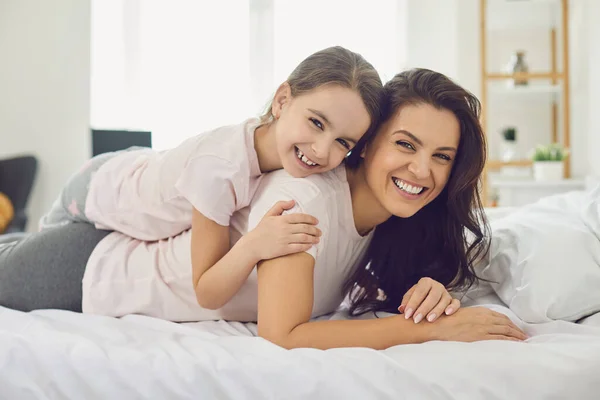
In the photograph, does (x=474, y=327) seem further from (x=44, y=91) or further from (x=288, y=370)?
(x=44, y=91)

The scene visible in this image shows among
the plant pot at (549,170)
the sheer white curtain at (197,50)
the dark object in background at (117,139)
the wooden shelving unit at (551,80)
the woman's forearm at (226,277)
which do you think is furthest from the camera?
the sheer white curtain at (197,50)

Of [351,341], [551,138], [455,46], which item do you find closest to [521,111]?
[551,138]

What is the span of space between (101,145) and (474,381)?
3319 mm

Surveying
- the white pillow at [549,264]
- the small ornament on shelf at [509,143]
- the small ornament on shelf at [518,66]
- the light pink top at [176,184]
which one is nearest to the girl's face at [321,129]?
the light pink top at [176,184]

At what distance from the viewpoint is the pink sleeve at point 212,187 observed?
1.27 metres

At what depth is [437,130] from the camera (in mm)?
1249

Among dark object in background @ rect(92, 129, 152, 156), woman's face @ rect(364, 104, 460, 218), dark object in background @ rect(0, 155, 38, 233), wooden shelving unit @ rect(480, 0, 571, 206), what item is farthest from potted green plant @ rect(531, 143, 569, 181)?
dark object in background @ rect(0, 155, 38, 233)

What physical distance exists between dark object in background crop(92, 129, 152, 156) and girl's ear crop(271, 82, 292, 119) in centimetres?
258

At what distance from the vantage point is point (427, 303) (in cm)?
111

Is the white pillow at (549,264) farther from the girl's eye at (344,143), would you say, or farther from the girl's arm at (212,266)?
the girl's arm at (212,266)

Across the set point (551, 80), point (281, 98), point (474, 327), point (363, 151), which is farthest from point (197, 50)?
point (474, 327)

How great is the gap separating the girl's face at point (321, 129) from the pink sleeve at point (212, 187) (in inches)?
4.9

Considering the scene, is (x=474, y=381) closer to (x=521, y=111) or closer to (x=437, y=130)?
(x=437, y=130)

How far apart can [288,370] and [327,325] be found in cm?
17
